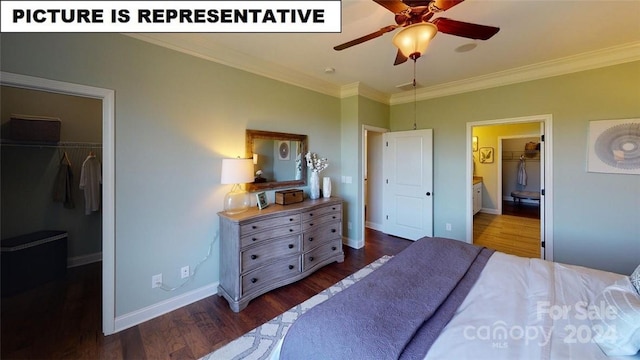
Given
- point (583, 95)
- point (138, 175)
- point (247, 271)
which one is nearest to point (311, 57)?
point (138, 175)

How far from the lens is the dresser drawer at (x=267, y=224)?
7.31ft

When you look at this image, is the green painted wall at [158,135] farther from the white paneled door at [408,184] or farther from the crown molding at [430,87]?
the white paneled door at [408,184]

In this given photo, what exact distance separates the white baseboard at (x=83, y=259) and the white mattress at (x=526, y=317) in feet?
11.2

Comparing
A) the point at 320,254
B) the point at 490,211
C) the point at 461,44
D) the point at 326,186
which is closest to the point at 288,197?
the point at 326,186

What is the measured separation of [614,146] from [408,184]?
2.29m

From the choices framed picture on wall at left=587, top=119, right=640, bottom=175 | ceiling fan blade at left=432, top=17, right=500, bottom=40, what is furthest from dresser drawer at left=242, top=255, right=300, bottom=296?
framed picture on wall at left=587, top=119, right=640, bottom=175

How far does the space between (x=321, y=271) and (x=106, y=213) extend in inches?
85.6

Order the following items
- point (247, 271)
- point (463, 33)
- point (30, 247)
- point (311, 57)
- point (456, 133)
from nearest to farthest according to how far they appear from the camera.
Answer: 1. point (463, 33)
2. point (247, 271)
3. point (30, 247)
4. point (311, 57)
5. point (456, 133)

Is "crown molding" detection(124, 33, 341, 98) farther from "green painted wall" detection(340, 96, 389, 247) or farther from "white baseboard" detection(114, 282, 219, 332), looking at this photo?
"white baseboard" detection(114, 282, 219, 332)

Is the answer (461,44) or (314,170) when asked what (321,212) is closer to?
(314,170)

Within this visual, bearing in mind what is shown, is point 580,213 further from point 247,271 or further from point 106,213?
point 106,213

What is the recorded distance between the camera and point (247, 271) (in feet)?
7.39

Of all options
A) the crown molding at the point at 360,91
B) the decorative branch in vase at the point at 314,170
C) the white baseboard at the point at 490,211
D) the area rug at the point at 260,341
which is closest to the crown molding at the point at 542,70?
the crown molding at the point at 360,91

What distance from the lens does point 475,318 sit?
3.61 ft
